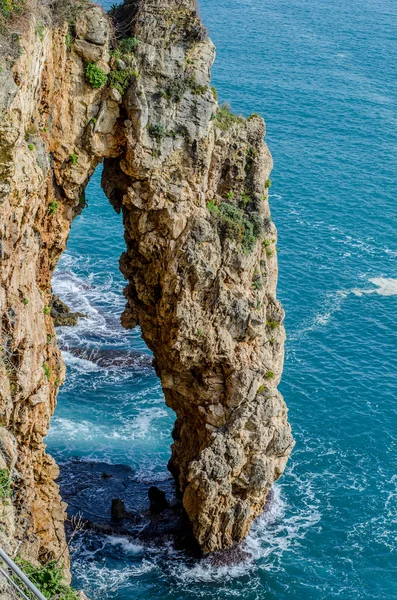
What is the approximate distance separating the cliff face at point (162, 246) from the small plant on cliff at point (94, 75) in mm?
265

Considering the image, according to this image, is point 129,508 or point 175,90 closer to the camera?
point 175,90

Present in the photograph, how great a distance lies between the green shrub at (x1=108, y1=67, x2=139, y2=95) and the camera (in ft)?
124

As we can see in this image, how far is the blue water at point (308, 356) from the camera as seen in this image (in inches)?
1827

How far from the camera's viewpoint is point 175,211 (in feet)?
133

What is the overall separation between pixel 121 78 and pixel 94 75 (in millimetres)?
1478

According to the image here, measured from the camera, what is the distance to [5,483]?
2944 centimetres

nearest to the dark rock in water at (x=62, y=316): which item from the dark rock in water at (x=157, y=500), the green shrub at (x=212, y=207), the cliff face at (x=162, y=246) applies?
the dark rock in water at (x=157, y=500)

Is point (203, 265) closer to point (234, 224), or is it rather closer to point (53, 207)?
point (234, 224)

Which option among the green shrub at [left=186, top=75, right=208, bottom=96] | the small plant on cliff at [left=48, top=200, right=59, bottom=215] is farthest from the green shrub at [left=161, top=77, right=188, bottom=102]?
the small plant on cliff at [left=48, top=200, right=59, bottom=215]

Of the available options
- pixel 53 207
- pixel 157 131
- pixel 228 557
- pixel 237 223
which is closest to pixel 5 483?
pixel 53 207

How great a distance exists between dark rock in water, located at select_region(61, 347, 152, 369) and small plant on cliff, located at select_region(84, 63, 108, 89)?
1158 inches

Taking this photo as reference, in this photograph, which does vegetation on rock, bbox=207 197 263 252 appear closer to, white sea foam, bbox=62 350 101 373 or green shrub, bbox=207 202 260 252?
green shrub, bbox=207 202 260 252

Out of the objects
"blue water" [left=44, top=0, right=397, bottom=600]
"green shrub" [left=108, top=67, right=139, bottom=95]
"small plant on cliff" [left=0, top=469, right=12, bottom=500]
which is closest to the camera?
"small plant on cliff" [left=0, top=469, right=12, bottom=500]

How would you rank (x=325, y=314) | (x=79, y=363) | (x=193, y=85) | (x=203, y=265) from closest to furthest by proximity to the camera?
Result: (x=193, y=85) → (x=203, y=265) → (x=79, y=363) → (x=325, y=314)
